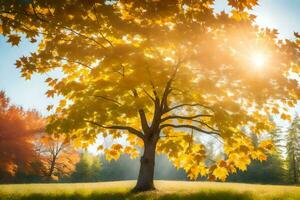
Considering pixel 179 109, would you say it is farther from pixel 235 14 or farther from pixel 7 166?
pixel 7 166

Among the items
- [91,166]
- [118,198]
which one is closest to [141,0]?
[118,198]

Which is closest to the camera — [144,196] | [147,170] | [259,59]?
[259,59]

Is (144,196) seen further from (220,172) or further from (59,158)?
(59,158)

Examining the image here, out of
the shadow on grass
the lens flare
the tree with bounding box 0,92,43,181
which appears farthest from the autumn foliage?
the lens flare

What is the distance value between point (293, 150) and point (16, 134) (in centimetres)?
4881

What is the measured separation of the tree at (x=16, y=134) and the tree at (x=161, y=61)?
810 inches

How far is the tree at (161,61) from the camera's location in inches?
334

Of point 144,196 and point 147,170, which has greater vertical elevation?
point 147,170

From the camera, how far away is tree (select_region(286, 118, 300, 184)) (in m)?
56.7

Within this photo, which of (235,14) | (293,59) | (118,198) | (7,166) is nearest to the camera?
(235,14)

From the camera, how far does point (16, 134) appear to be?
32500 mm

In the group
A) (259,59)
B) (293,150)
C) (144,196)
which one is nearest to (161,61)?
(259,59)

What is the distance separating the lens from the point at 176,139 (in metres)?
14.9

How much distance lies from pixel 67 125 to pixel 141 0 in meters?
6.65
